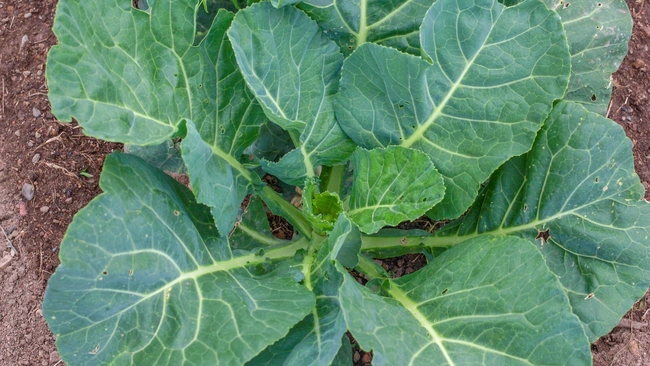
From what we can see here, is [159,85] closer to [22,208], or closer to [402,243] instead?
[402,243]

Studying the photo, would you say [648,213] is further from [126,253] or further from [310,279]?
[126,253]

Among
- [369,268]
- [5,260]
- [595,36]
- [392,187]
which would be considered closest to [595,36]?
[595,36]

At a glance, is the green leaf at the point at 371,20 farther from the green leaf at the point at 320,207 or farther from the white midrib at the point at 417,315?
the white midrib at the point at 417,315

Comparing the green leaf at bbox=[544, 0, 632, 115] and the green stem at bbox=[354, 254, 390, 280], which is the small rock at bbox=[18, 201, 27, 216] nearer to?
the green stem at bbox=[354, 254, 390, 280]

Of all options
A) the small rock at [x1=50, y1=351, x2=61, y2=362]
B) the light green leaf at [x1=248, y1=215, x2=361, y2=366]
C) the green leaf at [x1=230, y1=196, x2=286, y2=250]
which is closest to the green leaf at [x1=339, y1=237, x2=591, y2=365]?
the light green leaf at [x1=248, y1=215, x2=361, y2=366]

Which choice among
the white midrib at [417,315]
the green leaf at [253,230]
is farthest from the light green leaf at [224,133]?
the white midrib at [417,315]
